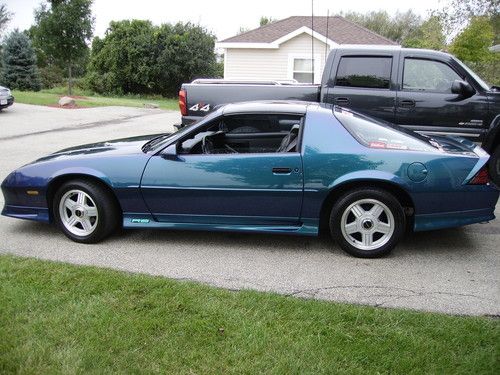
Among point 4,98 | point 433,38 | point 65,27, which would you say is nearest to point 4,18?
point 65,27

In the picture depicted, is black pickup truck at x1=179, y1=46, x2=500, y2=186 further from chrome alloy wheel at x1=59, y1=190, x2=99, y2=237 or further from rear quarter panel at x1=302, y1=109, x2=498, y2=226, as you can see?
chrome alloy wheel at x1=59, y1=190, x2=99, y2=237

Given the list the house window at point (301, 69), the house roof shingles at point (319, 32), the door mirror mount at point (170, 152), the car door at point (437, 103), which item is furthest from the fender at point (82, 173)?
the house roof shingles at point (319, 32)

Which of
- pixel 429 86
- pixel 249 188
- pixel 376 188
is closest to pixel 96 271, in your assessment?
pixel 249 188

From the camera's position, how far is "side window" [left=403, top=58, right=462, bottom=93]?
6742 millimetres

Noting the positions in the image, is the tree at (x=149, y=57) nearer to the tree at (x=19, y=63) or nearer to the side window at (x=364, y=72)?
the tree at (x=19, y=63)

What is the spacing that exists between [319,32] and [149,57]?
47.5 feet

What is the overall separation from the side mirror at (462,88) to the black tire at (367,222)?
9.44 feet

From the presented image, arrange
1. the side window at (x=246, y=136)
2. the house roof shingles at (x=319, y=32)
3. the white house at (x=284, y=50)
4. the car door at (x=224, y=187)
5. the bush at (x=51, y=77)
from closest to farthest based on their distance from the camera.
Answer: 1. the car door at (x=224, y=187)
2. the side window at (x=246, y=136)
3. the white house at (x=284, y=50)
4. the house roof shingles at (x=319, y=32)
5. the bush at (x=51, y=77)

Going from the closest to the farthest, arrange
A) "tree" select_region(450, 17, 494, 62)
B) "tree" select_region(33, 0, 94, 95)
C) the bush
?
"tree" select_region(450, 17, 494, 62) < "tree" select_region(33, 0, 94, 95) < the bush

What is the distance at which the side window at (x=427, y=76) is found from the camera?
22.1 ft

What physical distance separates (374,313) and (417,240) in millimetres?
1850

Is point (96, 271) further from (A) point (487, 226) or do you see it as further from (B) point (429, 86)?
(B) point (429, 86)

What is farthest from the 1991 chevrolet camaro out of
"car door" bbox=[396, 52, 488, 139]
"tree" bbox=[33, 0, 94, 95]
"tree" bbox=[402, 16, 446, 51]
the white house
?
"tree" bbox=[402, 16, 446, 51]

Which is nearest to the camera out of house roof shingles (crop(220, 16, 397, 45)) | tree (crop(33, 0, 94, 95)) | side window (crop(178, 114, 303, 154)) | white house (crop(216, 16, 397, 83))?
side window (crop(178, 114, 303, 154))
